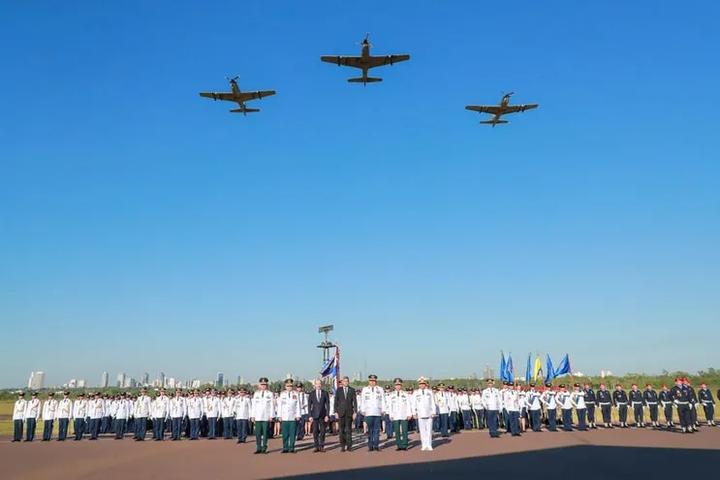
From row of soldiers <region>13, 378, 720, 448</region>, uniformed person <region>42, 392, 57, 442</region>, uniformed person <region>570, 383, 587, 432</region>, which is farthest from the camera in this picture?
uniformed person <region>570, 383, 587, 432</region>

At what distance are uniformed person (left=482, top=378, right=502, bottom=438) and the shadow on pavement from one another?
528 centimetres

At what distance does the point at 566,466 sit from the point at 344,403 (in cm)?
649

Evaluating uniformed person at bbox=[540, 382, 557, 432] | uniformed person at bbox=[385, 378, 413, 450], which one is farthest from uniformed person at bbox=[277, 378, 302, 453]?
uniformed person at bbox=[540, 382, 557, 432]

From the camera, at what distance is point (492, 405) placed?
19.8 meters

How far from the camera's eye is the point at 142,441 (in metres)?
20.1

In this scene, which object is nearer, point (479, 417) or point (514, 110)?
point (479, 417)

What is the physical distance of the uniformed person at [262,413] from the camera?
14758 millimetres

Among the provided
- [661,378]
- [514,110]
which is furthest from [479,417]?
[661,378]

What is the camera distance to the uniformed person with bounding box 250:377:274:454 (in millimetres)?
14758

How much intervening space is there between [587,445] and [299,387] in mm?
9027

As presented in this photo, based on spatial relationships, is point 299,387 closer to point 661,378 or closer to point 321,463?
point 321,463

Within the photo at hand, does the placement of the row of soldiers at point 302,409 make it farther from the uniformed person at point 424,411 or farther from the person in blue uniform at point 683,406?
the uniformed person at point 424,411

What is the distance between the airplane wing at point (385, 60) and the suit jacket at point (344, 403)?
2273 centimetres

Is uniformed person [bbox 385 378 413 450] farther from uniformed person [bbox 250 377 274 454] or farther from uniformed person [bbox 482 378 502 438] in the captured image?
uniformed person [bbox 482 378 502 438]
